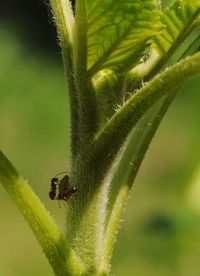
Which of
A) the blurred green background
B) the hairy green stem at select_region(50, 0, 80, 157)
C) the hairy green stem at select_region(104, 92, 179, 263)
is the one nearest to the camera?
the hairy green stem at select_region(50, 0, 80, 157)

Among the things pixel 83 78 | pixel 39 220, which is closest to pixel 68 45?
pixel 83 78

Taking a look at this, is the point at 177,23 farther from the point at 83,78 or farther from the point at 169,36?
the point at 83,78

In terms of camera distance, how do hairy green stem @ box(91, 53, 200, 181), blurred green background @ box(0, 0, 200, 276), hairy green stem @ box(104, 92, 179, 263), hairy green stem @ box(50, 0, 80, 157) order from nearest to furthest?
hairy green stem @ box(91, 53, 200, 181) → hairy green stem @ box(50, 0, 80, 157) → hairy green stem @ box(104, 92, 179, 263) → blurred green background @ box(0, 0, 200, 276)

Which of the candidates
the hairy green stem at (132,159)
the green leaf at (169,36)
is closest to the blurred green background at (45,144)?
the hairy green stem at (132,159)

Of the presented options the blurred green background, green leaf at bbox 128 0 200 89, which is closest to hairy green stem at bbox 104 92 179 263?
green leaf at bbox 128 0 200 89

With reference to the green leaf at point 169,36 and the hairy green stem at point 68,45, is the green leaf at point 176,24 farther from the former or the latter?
the hairy green stem at point 68,45

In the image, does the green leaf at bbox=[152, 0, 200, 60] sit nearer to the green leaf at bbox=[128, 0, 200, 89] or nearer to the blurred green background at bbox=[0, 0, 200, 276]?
the green leaf at bbox=[128, 0, 200, 89]
